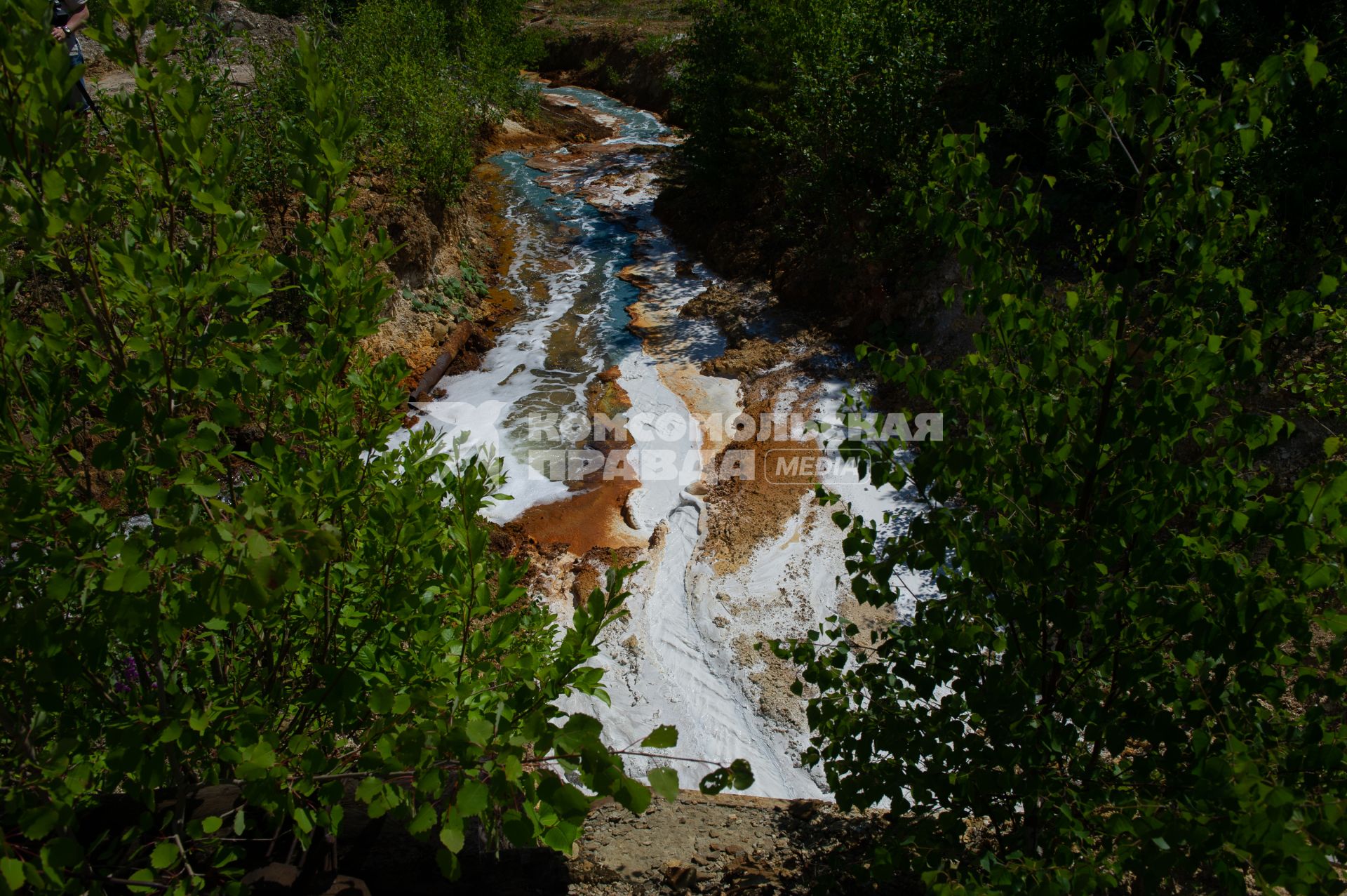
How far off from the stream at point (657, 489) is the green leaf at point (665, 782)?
1965 mm

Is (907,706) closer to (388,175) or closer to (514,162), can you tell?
(388,175)

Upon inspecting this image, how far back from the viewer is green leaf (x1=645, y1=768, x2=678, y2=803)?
1.32 metres

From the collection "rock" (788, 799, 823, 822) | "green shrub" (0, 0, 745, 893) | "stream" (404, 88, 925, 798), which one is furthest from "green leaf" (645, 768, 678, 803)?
"rock" (788, 799, 823, 822)

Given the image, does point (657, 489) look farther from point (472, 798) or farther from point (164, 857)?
point (472, 798)

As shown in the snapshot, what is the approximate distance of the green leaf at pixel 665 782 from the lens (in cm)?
132

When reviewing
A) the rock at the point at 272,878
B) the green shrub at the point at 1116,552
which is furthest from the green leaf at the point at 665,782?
the rock at the point at 272,878

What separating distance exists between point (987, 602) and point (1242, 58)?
800 cm

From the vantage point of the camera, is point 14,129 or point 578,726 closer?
point 578,726

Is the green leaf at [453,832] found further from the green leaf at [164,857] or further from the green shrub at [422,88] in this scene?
the green shrub at [422,88]

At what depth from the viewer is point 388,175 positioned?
1126 centimetres

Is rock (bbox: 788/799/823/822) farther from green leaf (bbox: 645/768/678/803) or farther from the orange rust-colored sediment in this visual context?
the orange rust-colored sediment

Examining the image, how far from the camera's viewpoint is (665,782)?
135 centimetres

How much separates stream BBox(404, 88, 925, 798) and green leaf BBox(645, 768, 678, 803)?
6.45 feet

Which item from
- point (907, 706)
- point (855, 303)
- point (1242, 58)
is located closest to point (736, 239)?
point (855, 303)
